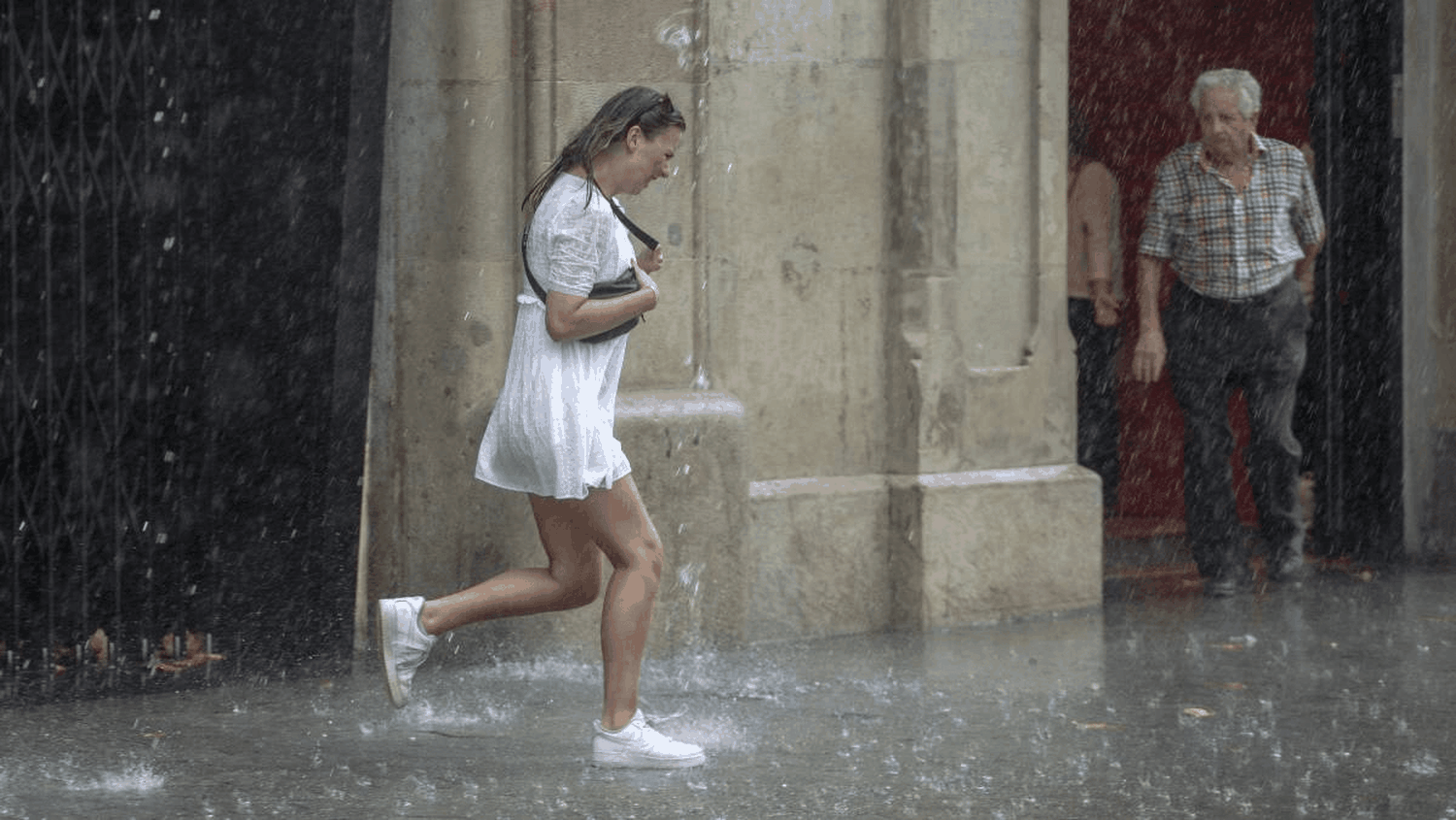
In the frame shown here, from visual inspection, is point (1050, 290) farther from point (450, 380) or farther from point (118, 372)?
point (118, 372)

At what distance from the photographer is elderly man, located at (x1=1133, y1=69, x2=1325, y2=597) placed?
9523mm

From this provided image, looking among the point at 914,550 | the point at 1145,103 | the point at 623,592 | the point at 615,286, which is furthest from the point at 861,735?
the point at 1145,103

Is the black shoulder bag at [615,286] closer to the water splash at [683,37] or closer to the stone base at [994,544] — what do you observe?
the water splash at [683,37]

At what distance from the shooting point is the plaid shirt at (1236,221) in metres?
9.52

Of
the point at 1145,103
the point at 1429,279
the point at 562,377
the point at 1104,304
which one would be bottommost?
the point at 562,377

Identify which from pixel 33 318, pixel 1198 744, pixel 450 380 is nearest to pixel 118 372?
pixel 33 318

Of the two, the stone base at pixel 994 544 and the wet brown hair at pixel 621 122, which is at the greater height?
the wet brown hair at pixel 621 122

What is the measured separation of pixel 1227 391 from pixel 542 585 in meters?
4.20

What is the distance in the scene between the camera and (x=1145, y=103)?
12.8 metres

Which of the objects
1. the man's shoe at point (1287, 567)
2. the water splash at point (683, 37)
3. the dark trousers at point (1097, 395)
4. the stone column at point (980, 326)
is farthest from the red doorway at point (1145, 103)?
the water splash at point (683, 37)

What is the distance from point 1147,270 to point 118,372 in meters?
4.33

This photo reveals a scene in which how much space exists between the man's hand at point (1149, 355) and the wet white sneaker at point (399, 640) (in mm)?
4076

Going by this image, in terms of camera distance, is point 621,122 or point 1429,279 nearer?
point 621,122

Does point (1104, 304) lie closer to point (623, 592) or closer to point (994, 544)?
point (994, 544)
